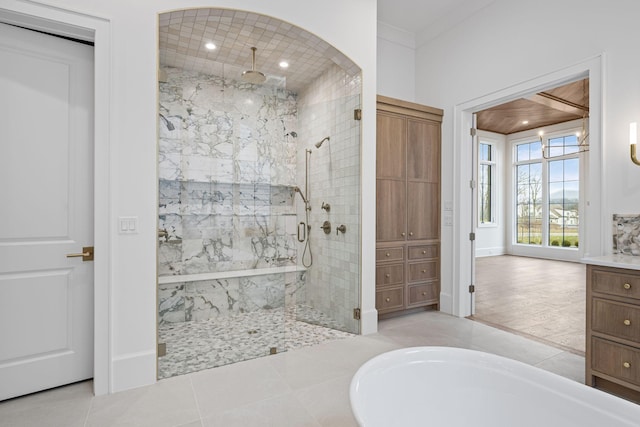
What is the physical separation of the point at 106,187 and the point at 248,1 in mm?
1802

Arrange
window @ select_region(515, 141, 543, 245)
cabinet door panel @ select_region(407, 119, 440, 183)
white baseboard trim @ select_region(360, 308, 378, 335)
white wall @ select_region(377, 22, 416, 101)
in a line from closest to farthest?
1. white baseboard trim @ select_region(360, 308, 378, 335)
2. cabinet door panel @ select_region(407, 119, 440, 183)
3. white wall @ select_region(377, 22, 416, 101)
4. window @ select_region(515, 141, 543, 245)

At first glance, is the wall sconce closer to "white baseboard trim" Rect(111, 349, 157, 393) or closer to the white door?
"white baseboard trim" Rect(111, 349, 157, 393)

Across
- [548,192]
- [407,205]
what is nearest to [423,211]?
[407,205]

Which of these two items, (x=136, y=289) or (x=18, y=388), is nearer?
(x=18, y=388)

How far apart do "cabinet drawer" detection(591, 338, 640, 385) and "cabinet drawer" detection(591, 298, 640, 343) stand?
0.08m

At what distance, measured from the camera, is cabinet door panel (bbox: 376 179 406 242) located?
3.58 meters

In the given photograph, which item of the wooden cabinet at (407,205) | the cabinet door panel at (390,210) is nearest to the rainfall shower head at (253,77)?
the wooden cabinet at (407,205)

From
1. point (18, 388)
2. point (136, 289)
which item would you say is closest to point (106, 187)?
point (136, 289)

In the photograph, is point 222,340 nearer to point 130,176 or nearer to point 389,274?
point 130,176

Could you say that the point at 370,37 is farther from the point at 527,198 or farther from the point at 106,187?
the point at 527,198

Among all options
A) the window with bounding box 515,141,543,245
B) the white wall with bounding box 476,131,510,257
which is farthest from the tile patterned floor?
the window with bounding box 515,141,543,245

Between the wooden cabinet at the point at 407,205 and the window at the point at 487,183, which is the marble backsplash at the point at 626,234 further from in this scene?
the window at the point at 487,183

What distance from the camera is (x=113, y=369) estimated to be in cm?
216

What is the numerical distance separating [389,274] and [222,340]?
6.15 feet
